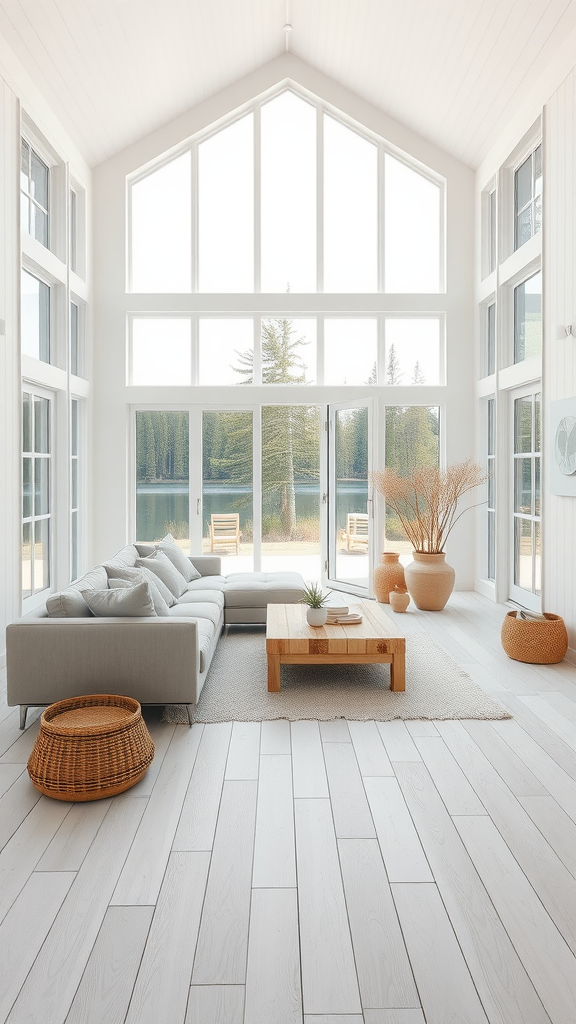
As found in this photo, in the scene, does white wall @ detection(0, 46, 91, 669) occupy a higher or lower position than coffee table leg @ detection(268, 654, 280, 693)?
higher

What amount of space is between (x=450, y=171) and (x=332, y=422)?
2.93 m

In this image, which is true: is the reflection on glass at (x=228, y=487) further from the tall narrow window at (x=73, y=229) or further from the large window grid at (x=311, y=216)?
the tall narrow window at (x=73, y=229)

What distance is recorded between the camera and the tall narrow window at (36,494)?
5.54 meters

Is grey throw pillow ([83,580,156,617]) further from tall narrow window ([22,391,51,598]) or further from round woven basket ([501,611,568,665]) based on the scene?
round woven basket ([501,611,568,665])

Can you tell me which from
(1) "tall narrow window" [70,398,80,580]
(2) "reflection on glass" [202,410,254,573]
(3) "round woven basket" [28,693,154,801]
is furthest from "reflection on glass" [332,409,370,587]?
(3) "round woven basket" [28,693,154,801]

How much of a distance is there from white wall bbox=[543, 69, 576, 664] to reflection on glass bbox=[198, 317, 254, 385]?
127 inches

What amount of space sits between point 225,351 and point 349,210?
203cm

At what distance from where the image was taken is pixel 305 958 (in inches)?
72.2

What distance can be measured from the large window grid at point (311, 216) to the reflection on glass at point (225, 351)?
387mm

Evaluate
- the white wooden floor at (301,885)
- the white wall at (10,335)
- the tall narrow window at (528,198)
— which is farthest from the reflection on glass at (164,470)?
the white wooden floor at (301,885)

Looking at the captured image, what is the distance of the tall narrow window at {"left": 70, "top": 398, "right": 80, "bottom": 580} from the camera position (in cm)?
694

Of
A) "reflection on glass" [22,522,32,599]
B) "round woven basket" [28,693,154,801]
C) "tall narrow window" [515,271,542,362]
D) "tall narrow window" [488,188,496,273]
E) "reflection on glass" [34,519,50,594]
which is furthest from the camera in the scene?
"tall narrow window" [488,188,496,273]

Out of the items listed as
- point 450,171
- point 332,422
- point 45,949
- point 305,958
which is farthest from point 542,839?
point 450,171

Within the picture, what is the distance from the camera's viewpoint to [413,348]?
7605mm
